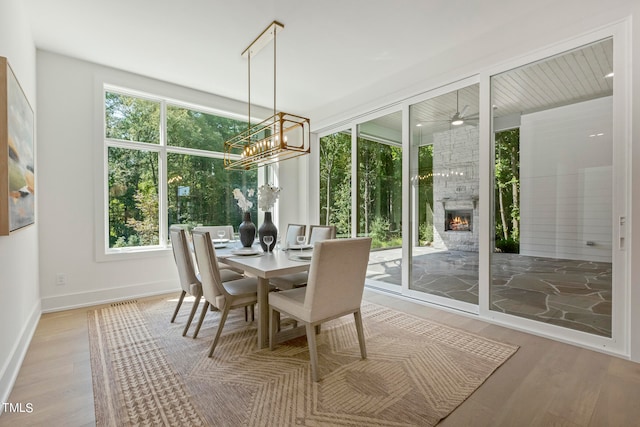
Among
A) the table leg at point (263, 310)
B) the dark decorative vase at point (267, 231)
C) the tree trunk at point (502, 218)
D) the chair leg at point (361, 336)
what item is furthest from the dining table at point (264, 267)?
the tree trunk at point (502, 218)

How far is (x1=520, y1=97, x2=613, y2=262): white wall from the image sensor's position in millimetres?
2357

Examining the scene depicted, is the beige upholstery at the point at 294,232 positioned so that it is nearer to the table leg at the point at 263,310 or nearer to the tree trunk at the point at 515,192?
the table leg at the point at 263,310

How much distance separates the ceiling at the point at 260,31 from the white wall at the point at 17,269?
414 millimetres

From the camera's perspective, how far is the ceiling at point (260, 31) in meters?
2.54

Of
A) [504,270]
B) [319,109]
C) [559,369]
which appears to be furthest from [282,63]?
[559,369]

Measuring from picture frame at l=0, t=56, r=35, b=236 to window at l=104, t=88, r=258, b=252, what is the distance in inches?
53.5

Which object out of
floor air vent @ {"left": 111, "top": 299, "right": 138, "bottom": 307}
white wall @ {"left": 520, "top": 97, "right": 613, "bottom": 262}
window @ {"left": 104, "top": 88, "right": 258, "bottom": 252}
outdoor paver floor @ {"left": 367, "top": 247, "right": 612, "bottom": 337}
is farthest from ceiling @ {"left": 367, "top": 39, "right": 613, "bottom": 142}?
floor air vent @ {"left": 111, "top": 299, "right": 138, "bottom": 307}

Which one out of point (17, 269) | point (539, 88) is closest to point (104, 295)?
point (17, 269)

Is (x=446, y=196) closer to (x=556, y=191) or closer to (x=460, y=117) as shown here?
(x=460, y=117)

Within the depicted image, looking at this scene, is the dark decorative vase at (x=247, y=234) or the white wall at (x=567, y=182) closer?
the white wall at (x=567, y=182)

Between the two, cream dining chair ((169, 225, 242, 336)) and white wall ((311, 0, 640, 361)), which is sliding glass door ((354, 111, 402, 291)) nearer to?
white wall ((311, 0, 640, 361))

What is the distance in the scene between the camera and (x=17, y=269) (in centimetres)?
224

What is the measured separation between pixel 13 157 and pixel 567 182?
13.7ft

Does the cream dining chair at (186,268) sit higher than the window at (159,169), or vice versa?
the window at (159,169)
